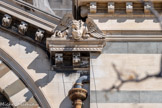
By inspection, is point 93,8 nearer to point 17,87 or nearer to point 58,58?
point 58,58

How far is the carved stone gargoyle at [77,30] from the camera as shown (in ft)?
82.8

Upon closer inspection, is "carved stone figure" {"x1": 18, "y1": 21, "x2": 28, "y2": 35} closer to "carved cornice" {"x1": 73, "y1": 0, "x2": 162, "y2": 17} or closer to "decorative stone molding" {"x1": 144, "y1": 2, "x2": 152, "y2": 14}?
"carved cornice" {"x1": 73, "y1": 0, "x2": 162, "y2": 17}

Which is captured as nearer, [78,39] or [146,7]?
[78,39]

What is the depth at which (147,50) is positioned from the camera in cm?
2522

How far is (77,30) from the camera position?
25.2 meters

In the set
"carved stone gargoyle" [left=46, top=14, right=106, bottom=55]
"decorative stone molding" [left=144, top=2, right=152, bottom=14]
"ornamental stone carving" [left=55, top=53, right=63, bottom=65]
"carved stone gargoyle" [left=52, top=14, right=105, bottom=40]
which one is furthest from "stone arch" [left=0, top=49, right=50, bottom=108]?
"decorative stone molding" [left=144, top=2, right=152, bottom=14]

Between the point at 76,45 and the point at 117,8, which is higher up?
the point at 117,8

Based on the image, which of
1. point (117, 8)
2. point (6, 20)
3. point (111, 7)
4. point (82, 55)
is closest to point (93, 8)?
point (111, 7)

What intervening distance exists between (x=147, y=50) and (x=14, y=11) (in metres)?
3.72

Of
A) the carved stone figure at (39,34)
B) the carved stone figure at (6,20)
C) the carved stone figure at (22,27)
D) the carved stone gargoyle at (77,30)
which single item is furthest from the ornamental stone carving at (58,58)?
the carved stone figure at (6,20)

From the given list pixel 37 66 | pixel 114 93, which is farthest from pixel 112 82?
pixel 37 66

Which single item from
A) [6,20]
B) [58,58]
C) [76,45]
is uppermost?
[6,20]

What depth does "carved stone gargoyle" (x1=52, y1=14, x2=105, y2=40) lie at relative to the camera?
25.2 meters

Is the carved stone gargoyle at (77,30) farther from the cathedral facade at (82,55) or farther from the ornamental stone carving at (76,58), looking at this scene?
the ornamental stone carving at (76,58)
